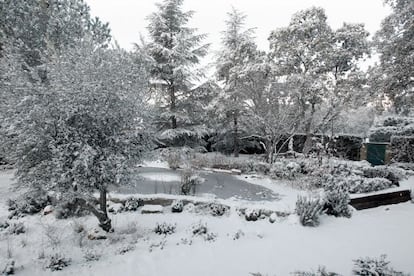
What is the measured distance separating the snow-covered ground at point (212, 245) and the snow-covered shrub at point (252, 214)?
82 millimetres

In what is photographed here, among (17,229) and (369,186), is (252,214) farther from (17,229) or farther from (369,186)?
(17,229)

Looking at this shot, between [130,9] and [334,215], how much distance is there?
9.43 meters

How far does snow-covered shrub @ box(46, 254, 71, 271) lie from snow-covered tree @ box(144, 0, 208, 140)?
6.74m

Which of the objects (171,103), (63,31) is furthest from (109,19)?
(171,103)

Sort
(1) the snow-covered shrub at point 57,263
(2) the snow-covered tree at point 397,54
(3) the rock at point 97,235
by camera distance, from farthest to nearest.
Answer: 1. (2) the snow-covered tree at point 397,54
2. (3) the rock at point 97,235
3. (1) the snow-covered shrub at point 57,263

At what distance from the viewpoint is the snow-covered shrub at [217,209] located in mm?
4476

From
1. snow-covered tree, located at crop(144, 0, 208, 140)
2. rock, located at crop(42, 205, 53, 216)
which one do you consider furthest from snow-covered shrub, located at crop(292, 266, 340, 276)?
snow-covered tree, located at crop(144, 0, 208, 140)

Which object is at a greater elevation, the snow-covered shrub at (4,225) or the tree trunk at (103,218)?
the tree trunk at (103,218)

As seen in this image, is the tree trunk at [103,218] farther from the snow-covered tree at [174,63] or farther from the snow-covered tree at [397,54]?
the snow-covered tree at [397,54]

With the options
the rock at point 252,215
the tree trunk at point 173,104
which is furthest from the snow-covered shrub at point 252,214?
the tree trunk at point 173,104

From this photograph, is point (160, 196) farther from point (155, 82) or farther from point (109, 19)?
point (155, 82)

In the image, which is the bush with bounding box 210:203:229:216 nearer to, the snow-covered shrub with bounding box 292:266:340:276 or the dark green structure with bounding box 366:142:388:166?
the snow-covered shrub with bounding box 292:266:340:276

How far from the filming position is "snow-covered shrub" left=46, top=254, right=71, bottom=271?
2941mm

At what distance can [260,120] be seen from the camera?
848cm
